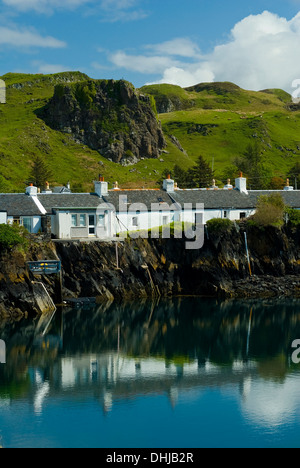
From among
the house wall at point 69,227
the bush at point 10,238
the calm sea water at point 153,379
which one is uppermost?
the house wall at point 69,227

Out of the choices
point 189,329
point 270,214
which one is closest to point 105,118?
point 270,214

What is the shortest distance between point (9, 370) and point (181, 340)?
17.1 metres

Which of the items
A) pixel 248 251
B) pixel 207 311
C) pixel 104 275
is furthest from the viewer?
pixel 248 251

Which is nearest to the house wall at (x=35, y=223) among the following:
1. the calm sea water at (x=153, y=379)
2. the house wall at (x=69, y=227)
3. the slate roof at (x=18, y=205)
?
the slate roof at (x=18, y=205)

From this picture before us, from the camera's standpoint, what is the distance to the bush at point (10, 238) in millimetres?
61094

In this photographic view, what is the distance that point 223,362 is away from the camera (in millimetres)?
46281

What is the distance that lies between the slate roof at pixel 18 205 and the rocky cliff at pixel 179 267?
5.73m

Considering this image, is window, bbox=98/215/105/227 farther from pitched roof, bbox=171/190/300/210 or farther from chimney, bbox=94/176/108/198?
pitched roof, bbox=171/190/300/210

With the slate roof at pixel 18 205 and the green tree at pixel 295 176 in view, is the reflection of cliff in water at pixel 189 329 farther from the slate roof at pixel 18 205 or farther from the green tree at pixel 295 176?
the green tree at pixel 295 176

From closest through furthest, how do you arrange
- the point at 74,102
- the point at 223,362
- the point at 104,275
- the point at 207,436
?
the point at 207,436
the point at 223,362
the point at 104,275
the point at 74,102

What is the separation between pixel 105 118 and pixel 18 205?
100525mm

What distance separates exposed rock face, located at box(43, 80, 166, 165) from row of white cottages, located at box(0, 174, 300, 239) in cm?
8296

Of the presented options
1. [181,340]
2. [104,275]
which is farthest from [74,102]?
[181,340]

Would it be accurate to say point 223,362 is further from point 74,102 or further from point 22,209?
point 74,102
